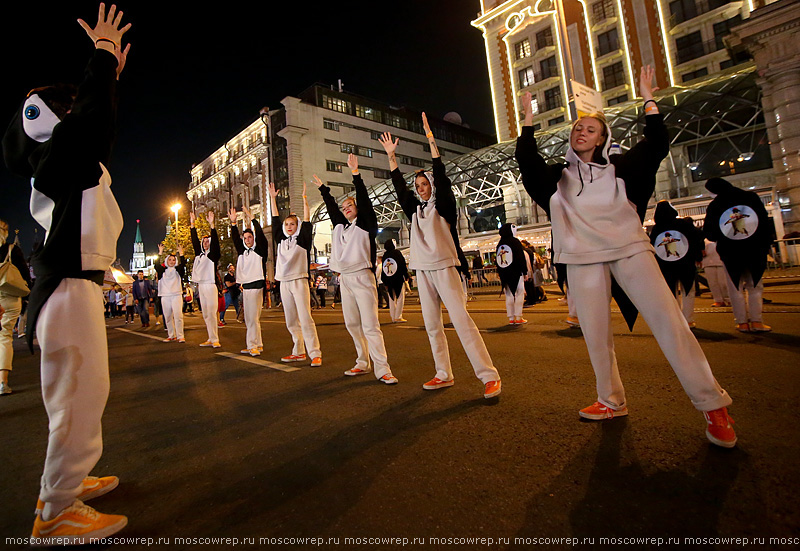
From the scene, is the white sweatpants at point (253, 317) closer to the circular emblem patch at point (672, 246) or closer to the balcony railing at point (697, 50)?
the circular emblem patch at point (672, 246)

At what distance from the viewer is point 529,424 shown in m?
2.66

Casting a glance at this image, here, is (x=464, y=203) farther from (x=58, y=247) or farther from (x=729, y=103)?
(x=58, y=247)

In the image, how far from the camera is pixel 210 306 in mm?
8227

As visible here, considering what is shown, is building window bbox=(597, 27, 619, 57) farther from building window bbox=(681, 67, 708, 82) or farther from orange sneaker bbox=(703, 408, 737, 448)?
orange sneaker bbox=(703, 408, 737, 448)

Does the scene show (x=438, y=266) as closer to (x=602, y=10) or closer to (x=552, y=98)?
(x=552, y=98)

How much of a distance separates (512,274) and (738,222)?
3.70 meters

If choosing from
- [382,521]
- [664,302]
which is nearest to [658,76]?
[664,302]

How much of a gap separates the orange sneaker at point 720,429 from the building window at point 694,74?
33549 millimetres

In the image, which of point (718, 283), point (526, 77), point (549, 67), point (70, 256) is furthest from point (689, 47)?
point (70, 256)

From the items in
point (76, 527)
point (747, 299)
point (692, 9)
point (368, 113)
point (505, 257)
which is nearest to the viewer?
point (76, 527)

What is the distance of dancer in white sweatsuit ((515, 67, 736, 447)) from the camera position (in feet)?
7.57

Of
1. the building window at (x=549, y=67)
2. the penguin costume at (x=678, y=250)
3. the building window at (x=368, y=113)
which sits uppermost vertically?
the building window at (x=368, y=113)

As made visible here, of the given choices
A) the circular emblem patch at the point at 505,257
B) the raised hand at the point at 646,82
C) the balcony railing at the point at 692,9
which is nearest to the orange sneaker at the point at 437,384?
the raised hand at the point at 646,82

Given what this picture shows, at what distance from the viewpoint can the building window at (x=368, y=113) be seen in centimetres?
5000
